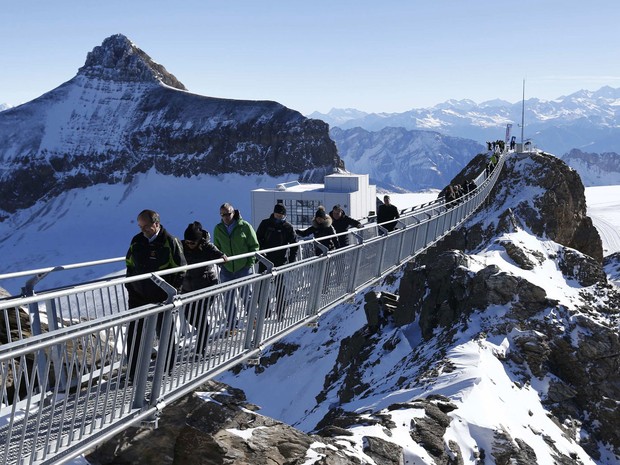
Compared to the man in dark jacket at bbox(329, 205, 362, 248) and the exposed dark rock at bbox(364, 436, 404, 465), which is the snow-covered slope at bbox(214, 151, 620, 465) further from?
the man in dark jacket at bbox(329, 205, 362, 248)

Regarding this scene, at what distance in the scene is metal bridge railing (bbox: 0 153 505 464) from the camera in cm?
483

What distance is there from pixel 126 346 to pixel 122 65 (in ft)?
502

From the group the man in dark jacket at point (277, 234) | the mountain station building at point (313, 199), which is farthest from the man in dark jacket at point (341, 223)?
the mountain station building at point (313, 199)

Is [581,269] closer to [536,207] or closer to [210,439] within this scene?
[536,207]

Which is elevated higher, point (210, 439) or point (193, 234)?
point (193, 234)

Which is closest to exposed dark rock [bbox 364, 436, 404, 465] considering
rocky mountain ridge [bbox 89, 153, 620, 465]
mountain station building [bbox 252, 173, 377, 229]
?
rocky mountain ridge [bbox 89, 153, 620, 465]

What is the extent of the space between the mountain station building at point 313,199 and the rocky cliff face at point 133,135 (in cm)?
4805

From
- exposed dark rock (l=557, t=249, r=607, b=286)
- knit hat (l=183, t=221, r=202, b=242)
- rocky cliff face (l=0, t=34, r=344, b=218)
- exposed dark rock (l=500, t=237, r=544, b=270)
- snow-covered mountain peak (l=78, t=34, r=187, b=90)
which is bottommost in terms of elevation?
exposed dark rock (l=557, t=249, r=607, b=286)

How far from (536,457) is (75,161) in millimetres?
133178

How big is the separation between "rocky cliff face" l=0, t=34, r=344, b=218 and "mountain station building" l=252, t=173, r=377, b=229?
48.0 m

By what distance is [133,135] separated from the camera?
134375 mm

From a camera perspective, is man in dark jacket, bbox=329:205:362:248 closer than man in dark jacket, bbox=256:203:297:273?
No

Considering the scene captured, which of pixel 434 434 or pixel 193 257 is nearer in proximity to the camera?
pixel 193 257

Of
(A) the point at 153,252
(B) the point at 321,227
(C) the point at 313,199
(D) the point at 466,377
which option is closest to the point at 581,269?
(D) the point at 466,377
